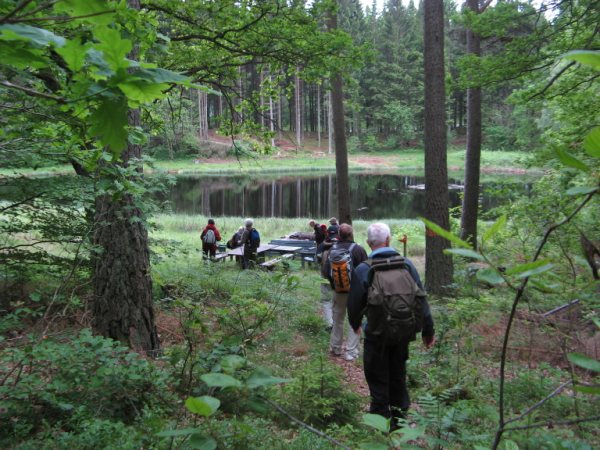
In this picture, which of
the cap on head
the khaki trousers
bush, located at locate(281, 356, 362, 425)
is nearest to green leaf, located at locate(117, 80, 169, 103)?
bush, located at locate(281, 356, 362, 425)

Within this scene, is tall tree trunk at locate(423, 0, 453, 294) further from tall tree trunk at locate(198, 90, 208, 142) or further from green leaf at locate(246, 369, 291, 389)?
tall tree trunk at locate(198, 90, 208, 142)

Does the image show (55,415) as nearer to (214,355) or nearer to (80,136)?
(214,355)

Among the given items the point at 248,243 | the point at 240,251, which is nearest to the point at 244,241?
the point at 248,243

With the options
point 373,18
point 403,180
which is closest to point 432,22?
point 403,180

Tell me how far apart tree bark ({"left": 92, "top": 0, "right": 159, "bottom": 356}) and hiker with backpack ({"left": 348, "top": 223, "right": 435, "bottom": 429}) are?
7.93 feet

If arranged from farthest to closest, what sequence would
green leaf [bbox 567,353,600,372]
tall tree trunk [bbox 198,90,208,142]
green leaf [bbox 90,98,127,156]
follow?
tall tree trunk [bbox 198,90,208,142] < green leaf [bbox 90,98,127,156] < green leaf [bbox 567,353,600,372]

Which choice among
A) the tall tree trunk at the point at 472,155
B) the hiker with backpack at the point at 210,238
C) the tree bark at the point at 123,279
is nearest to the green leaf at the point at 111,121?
the tree bark at the point at 123,279

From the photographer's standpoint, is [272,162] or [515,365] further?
[272,162]

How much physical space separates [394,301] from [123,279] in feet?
9.70

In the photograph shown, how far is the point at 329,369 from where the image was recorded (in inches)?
179

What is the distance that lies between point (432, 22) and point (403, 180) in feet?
124

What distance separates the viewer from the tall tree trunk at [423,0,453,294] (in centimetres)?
799

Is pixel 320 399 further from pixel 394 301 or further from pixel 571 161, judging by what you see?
pixel 571 161

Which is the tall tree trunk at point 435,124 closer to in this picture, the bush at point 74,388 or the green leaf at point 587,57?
the bush at point 74,388
